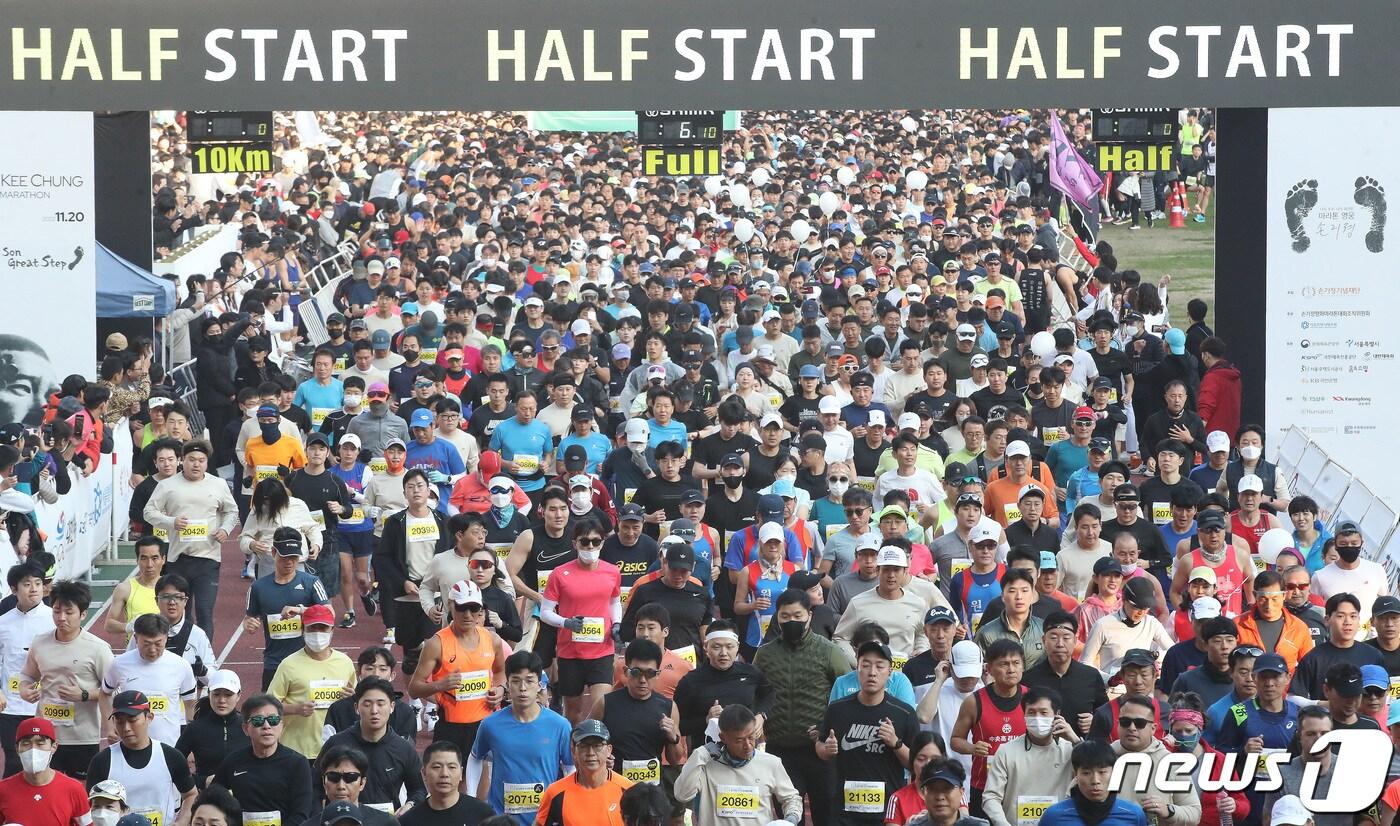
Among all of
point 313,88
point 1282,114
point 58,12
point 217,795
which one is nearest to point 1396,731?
point 217,795

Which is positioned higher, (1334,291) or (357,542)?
(1334,291)

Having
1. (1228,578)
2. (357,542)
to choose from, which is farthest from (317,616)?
(1228,578)

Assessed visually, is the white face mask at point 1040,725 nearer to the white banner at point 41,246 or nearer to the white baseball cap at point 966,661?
the white baseball cap at point 966,661

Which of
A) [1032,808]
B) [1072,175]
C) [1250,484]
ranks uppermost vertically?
[1072,175]

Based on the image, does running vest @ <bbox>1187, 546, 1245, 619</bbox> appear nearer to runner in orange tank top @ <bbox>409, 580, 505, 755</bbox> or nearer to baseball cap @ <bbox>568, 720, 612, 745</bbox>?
runner in orange tank top @ <bbox>409, 580, 505, 755</bbox>

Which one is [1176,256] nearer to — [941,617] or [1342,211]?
[1342,211]

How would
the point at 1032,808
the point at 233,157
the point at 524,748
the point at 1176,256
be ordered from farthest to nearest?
1. the point at 1176,256
2. the point at 233,157
3. the point at 524,748
4. the point at 1032,808

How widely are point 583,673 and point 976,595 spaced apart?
8.15 feet

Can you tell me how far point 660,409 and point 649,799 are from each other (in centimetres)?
753

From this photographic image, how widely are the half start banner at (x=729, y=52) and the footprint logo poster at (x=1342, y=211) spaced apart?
1.08m

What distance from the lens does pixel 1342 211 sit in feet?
63.0

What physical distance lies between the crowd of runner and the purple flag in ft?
31.4

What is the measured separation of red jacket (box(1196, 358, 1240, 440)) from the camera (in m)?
19.4

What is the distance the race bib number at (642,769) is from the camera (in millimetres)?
11586
